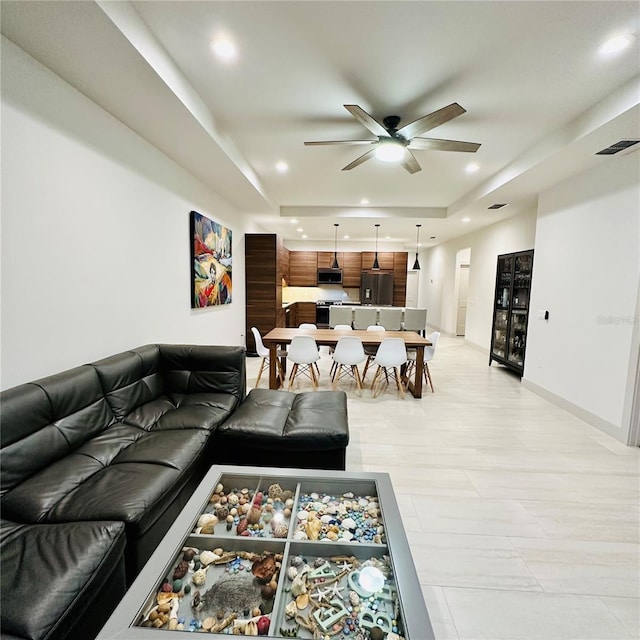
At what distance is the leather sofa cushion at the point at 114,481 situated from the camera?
1342 mm

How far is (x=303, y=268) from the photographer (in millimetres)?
9672

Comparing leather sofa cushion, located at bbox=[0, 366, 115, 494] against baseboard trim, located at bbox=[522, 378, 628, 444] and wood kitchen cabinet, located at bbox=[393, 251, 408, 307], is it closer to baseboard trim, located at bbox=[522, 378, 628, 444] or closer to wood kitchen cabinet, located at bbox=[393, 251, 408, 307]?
baseboard trim, located at bbox=[522, 378, 628, 444]

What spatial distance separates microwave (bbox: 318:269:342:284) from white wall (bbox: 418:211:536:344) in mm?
3122

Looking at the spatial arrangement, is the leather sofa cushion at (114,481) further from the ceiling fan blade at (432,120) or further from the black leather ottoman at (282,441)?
the ceiling fan blade at (432,120)

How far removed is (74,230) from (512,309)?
18.8 feet

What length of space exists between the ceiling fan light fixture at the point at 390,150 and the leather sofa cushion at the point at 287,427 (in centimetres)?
229

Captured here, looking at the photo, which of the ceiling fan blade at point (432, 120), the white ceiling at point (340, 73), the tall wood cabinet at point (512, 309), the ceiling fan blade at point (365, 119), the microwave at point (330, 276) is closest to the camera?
the white ceiling at point (340, 73)

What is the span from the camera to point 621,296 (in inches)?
120

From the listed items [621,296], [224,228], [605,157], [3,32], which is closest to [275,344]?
[224,228]

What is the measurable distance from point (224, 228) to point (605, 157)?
459cm

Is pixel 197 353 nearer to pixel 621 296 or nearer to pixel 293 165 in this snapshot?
pixel 293 165

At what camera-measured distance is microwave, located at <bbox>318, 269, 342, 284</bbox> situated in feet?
31.4

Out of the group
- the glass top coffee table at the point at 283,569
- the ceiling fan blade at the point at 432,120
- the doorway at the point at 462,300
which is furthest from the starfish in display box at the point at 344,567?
the doorway at the point at 462,300

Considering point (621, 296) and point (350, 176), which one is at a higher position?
point (350, 176)
